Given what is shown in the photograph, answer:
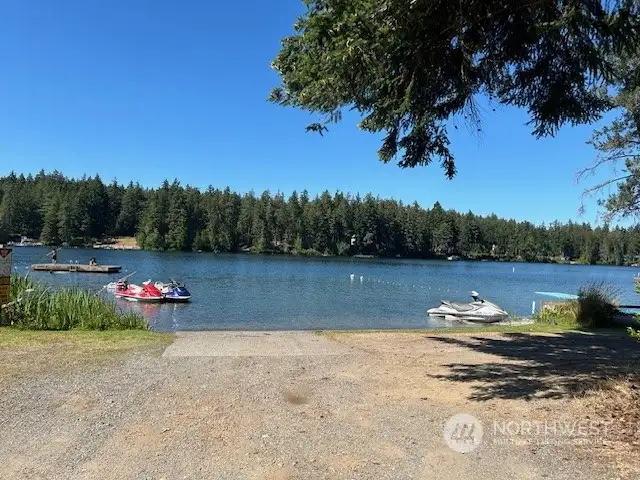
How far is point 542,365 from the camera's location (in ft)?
27.0

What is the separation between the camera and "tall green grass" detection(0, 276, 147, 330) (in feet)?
37.9

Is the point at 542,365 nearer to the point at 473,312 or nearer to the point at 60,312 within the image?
the point at 60,312

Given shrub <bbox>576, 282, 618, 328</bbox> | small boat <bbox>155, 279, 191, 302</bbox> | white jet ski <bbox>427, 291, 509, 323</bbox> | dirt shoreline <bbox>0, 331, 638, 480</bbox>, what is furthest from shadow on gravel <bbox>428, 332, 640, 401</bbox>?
small boat <bbox>155, 279, 191, 302</bbox>

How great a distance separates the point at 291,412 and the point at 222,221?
431 feet

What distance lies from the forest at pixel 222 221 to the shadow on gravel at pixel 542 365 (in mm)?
121864

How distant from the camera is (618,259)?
18012cm

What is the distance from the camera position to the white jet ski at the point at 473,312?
2758 cm

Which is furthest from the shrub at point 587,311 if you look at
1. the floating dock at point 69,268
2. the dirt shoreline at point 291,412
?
the floating dock at point 69,268

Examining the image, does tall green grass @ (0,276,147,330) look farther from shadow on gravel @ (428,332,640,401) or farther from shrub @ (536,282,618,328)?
shrub @ (536,282,618,328)

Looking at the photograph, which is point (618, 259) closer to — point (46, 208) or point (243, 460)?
point (46, 208)

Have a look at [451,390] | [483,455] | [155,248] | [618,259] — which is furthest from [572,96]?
[618,259]

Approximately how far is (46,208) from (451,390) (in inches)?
5664

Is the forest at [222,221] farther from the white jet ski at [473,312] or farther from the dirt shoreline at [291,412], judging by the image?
the dirt shoreline at [291,412]

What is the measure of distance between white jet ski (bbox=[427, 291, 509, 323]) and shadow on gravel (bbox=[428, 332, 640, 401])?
15517 millimetres
